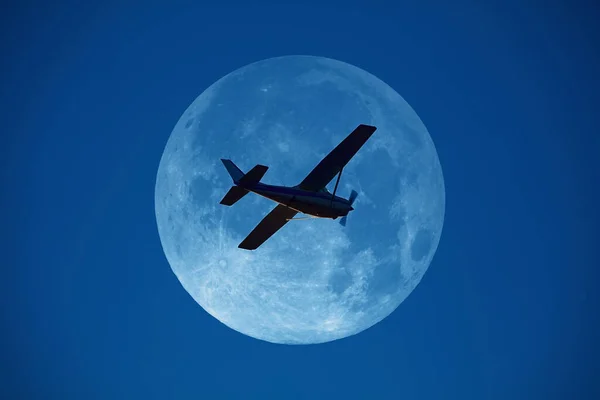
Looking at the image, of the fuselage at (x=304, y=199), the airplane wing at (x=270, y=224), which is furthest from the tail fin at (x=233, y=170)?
the airplane wing at (x=270, y=224)

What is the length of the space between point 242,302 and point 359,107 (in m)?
10.0

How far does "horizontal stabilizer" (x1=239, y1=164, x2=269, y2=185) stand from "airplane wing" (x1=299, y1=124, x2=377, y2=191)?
167 cm

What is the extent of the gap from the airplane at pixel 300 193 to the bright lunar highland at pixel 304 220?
2.58 feet

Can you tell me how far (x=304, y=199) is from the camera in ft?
56.5

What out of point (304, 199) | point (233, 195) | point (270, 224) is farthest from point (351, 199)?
point (233, 195)

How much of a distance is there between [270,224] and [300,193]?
1.74m

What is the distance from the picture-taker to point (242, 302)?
19688 mm

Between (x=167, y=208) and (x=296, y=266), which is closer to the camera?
(x=296, y=266)

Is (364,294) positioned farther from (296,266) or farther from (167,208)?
(167,208)

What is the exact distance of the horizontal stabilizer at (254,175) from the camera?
1666cm

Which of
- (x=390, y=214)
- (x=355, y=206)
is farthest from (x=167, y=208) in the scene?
(x=390, y=214)

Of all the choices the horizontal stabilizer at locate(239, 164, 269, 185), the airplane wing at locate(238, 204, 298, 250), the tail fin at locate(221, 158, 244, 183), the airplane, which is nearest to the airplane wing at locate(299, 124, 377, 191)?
the airplane

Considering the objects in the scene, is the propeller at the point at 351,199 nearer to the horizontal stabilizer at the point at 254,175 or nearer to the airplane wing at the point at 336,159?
the airplane wing at the point at 336,159

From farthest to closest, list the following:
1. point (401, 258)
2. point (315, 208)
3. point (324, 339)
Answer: point (324, 339)
point (401, 258)
point (315, 208)
